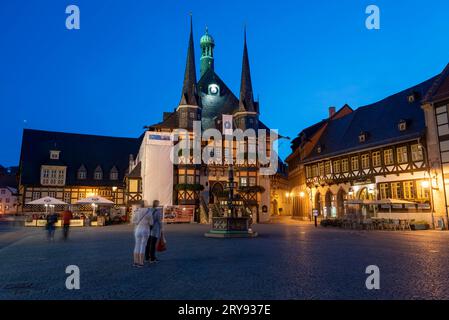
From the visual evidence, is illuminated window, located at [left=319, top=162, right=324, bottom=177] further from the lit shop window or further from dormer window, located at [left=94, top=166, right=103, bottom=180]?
the lit shop window

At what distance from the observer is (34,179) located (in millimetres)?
49531

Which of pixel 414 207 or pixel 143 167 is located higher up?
pixel 143 167

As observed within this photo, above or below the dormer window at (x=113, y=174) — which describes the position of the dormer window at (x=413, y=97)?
above

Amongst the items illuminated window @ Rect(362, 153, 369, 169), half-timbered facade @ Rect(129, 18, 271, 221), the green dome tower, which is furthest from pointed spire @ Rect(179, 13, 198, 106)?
illuminated window @ Rect(362, 153, 369, 169)

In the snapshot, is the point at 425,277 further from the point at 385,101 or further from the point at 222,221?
the point at 385,101

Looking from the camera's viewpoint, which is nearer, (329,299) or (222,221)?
(329,299)

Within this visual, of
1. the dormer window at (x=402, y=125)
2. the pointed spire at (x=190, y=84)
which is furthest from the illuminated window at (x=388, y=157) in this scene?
the pointed spire at (x=190, y=84)

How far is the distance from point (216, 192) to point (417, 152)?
69.9 ft

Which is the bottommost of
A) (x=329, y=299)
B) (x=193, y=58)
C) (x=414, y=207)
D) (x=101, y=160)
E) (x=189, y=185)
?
(x=329, y=299)

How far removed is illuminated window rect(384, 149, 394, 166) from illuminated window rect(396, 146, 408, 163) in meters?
0.59

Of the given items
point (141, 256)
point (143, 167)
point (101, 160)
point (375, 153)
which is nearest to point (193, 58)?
point (143, 167)

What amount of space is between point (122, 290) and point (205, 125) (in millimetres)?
39252

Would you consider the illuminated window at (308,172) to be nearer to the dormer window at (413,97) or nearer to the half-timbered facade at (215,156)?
the half-timbered facade at (215,156)

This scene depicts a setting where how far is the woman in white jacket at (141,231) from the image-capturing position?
9.70 m
